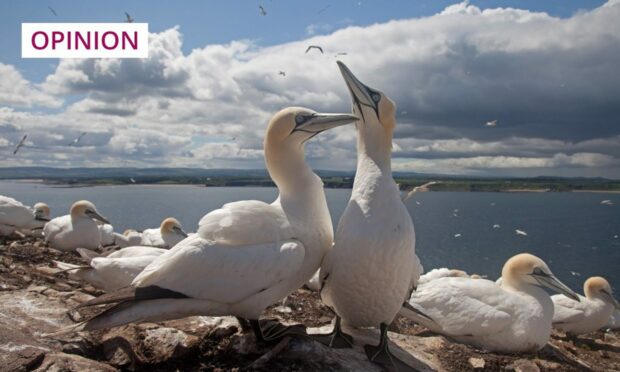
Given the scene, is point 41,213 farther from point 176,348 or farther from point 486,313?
point 486,313

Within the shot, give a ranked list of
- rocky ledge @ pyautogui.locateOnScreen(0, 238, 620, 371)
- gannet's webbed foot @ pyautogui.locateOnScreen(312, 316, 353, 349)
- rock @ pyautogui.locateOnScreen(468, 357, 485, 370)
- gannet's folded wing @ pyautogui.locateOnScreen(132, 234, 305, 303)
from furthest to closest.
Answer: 1. rock @ pyautogui.locateOnScreen(468, 357, 485, 370)
2. gannet's webbed foot @ pyautogui.locateOnScreen(312, 316, 353, 349)
3. gannet's folded wing @ pyautogui.locateOnScreen(132, 234, 305, 303)
4. rocky ledge @ pyautogui.locateOnScreen(0, 238, 620, 371)

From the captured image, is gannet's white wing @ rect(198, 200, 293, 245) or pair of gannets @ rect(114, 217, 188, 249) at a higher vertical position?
gannet's white wing @ rect(198, 200, 293, 245)

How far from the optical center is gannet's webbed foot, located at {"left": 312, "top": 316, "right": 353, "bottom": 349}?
401 centimetres

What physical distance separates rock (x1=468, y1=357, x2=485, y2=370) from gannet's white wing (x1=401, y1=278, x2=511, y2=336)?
921 mm

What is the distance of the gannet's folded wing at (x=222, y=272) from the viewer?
3627 millimetres

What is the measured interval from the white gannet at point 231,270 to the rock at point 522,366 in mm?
2118

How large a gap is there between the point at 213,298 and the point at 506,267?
4.56 meters

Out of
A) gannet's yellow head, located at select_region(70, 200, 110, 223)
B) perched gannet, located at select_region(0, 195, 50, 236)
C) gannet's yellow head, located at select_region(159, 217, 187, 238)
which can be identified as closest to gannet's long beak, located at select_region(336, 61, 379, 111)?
gannet's yellow head, located at select_region(70, 200, 110, 223)

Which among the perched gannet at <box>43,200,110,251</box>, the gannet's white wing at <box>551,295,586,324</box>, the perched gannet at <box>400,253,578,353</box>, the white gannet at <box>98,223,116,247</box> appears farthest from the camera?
the white gannet at <box>98,223,116,247</box>

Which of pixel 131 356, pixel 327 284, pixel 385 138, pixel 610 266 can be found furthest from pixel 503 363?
pixel 610 266

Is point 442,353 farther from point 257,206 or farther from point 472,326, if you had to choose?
point 257,206

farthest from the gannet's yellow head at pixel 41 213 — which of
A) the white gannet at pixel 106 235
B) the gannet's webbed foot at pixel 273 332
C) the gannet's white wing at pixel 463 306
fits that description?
the gannet's webbed foot at pixel 273 332

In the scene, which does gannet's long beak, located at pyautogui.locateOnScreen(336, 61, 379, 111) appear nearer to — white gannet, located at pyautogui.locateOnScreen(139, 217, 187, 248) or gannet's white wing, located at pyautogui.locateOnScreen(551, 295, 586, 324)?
gannet's white wing, located at pyautogui.locateOnScreen(551, 295, 586, 324)

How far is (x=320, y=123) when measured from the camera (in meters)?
4.41
